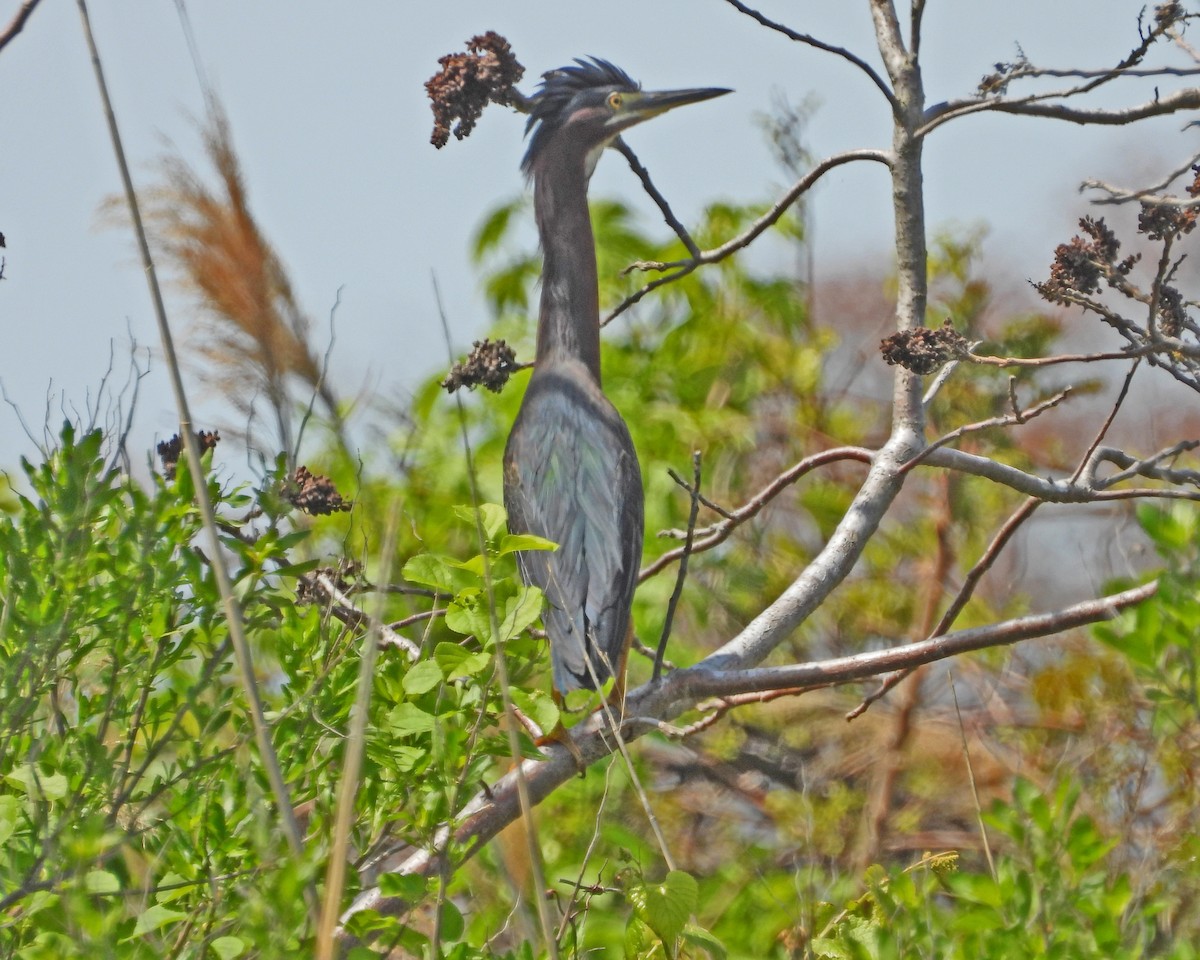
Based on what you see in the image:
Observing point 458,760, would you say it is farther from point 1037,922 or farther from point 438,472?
point 438,472

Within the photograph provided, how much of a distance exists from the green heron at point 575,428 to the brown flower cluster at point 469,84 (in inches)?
26.6

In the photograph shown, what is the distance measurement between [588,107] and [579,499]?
104 centimetres

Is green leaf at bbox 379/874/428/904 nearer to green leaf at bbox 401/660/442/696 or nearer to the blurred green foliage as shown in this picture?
the blurred green foliage

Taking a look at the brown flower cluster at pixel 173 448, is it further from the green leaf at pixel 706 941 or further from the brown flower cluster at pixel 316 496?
the green leaf at pixel 706 941

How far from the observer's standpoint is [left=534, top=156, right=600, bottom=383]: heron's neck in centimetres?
266

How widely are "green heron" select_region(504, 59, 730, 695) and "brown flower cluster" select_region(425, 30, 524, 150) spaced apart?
26.6 inches

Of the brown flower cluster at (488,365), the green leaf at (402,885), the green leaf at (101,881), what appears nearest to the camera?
the green leaf at (101,881)

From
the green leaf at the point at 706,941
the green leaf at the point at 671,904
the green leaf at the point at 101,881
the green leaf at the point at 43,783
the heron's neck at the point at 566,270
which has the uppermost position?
the heron's neck at the point at 566,270

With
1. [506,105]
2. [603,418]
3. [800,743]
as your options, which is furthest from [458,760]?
[800,743]

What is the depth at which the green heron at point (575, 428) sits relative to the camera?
2.22m

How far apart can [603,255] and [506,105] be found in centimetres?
228

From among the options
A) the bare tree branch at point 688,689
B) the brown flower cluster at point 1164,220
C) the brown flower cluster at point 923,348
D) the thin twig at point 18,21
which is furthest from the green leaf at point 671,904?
the thin twig at point 18,21

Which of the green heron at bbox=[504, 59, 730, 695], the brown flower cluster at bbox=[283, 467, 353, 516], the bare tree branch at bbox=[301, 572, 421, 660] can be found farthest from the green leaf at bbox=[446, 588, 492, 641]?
the green heron at bbox=[504, 59, 730, 695]

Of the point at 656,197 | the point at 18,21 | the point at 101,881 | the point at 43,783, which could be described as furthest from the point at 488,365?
the point at 101,881
